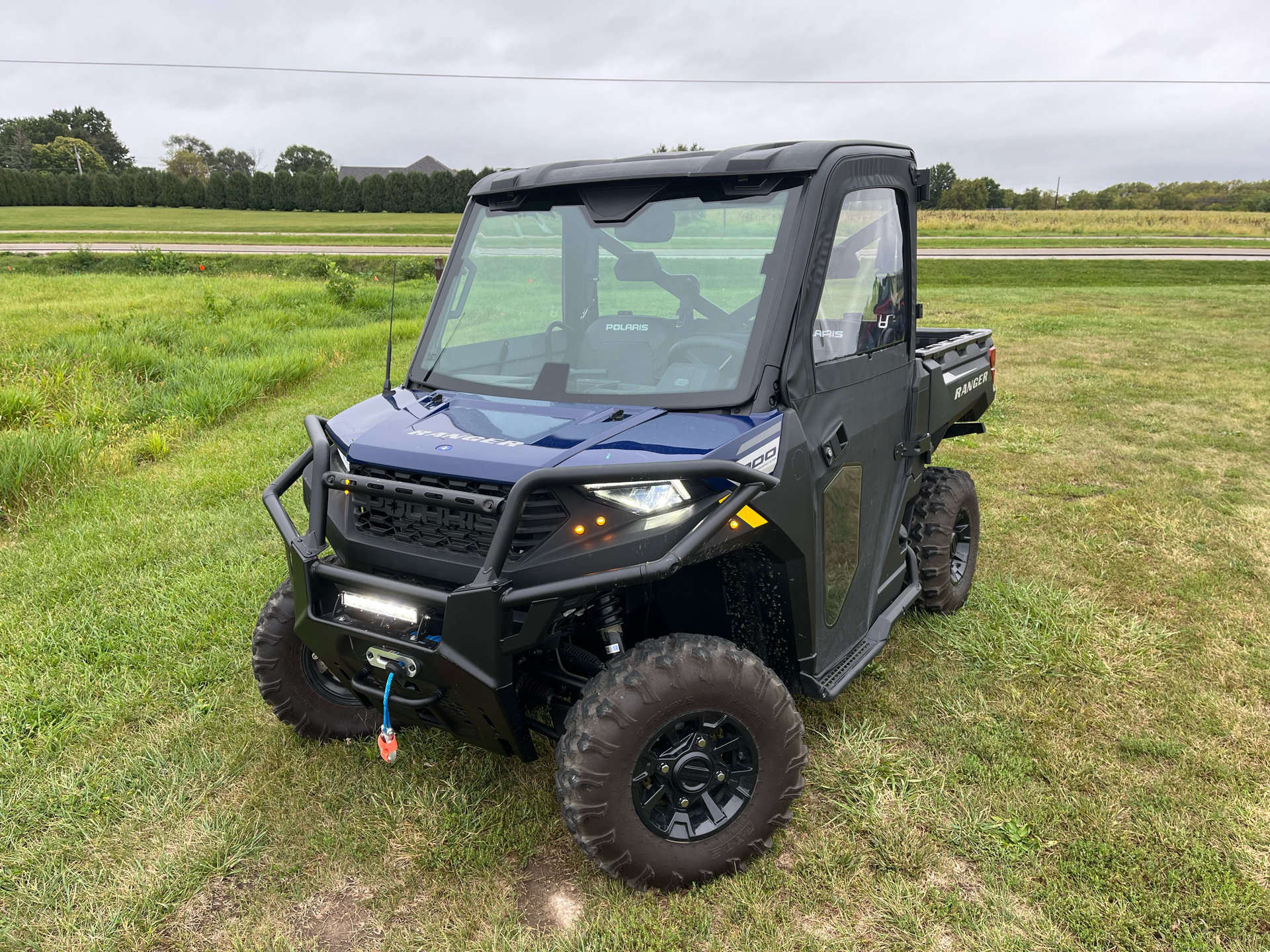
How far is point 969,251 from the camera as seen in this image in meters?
29.0

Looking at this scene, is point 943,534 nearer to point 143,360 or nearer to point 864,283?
point 864,283

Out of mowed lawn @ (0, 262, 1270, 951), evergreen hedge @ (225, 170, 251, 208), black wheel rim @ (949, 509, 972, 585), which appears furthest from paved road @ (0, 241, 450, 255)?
evergreen hedge @ (225, 170, 251, 208)

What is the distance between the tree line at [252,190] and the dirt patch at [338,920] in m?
48.6

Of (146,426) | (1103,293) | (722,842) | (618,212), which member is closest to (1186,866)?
(722,842)

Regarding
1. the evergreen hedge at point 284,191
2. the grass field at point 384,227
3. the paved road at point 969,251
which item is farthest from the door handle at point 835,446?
the evergreen hedge at point 284,191

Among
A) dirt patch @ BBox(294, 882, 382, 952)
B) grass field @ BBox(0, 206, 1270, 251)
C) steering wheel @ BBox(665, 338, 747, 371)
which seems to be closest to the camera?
dirt patch @ BBox(294, 882, 382, 952)

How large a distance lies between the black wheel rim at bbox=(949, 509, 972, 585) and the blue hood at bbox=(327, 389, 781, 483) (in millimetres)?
2384

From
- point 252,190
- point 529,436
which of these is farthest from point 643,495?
point 252,190

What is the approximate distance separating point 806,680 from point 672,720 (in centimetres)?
73

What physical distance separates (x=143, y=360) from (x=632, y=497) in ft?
27.7

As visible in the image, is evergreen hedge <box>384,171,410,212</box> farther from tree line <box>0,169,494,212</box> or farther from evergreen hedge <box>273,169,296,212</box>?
evergreen hedge <box>273,169,296,212</box>

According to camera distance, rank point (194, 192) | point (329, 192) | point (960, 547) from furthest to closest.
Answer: point (194, 192), point (329, 192), point (960, 547)

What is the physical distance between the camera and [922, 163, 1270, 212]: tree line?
55875 mm

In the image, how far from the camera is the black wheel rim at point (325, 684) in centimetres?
334
